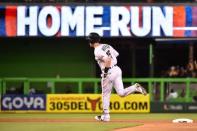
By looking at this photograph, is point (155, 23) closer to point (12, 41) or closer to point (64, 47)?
point (64, 47)

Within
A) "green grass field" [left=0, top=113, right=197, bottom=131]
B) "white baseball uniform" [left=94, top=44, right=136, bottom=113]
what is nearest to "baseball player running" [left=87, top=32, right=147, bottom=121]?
"white baseball uniform" [left=94, top=44, right=136, bottom=113]

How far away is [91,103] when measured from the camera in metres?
A: 17.0

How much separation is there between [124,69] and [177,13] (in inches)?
115

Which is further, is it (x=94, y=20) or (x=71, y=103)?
(x=94, y=20)

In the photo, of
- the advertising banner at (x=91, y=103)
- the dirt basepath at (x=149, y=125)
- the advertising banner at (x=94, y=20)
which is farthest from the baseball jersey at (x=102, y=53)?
the advertising banner at (x=94, y=20)

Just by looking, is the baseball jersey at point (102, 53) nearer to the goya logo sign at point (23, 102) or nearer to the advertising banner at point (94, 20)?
the goya logo sign at point (23, 102)

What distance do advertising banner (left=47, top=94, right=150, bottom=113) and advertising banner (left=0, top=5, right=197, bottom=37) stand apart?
2.29m

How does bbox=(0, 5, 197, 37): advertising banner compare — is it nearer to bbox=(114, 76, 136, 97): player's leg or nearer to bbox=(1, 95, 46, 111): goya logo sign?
bbox=(1, 95, 46, 111): goya logo sign

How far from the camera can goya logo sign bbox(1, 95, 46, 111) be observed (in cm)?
1712

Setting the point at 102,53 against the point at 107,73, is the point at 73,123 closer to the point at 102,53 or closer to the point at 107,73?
the point at 107,73

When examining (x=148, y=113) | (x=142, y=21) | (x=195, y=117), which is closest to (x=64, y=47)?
(x=142, y=21)

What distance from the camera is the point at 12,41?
20328 millimetres

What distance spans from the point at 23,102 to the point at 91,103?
2012mm

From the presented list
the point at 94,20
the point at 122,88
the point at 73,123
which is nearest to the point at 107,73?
the point at 122,88
